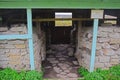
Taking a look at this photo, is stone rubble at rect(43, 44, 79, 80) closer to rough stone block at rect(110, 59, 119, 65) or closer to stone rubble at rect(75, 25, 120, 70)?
stone rubble at rect(75, 25, 120, 70)

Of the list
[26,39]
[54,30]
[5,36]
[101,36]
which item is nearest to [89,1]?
[101,36]

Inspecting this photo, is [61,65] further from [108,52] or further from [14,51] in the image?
[14,51]

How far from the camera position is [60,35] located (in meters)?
10.2

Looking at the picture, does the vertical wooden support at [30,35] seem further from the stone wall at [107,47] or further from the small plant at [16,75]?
the stone wall at [107,47]

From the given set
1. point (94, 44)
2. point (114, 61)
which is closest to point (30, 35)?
point (94, 44)

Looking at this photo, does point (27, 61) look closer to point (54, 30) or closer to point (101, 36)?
point (101, 36)

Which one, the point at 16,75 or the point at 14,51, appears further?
the point at 14,51

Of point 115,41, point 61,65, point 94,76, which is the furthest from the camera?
point 61,65

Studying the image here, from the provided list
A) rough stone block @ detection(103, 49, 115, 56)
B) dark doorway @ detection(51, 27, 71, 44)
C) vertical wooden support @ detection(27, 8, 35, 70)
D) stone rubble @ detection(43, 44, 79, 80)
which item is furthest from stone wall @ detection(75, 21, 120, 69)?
dark doorway @ detection(51, 27, 71, 44)

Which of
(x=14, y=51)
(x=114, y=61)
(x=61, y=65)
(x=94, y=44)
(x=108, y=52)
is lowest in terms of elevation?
(x=61, y=65)

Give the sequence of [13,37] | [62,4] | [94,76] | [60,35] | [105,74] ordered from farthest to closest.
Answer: [60,35] < [105,74] < [94,76] < [13,37] < [62,4]

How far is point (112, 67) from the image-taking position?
554 cm

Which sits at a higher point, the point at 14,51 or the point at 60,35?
the point at 14,51

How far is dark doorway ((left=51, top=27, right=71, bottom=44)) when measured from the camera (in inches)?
398
